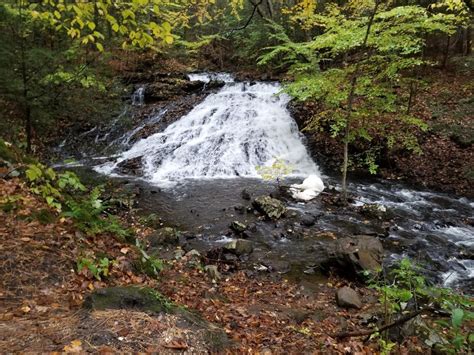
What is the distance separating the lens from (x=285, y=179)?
13.0 m

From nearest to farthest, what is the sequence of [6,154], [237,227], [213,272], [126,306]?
[126,306] → [6,154] → [213,272] → [237,227]

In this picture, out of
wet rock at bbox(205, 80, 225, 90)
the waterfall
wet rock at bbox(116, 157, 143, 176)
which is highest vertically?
wet rock at bbox(205, 80, 225, 90)

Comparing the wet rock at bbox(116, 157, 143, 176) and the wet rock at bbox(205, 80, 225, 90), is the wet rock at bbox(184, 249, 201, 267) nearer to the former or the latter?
the wet rock at bbox(116, 157, 143, 176)

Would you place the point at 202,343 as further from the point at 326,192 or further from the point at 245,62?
the point at 245,62

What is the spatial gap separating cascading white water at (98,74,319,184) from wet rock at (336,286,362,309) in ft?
26.5

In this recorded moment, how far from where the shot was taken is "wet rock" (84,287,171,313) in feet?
10.8

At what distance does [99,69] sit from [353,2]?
1315 cm

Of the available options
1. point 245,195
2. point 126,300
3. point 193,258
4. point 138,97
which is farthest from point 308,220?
point 138,97

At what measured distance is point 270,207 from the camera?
31.8 feet

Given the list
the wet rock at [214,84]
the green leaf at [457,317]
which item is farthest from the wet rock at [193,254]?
the wet rock at [214,84]

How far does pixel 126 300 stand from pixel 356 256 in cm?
467

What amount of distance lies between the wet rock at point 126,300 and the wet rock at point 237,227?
16.7 ft

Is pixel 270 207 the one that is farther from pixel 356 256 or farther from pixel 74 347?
pixel 74 347

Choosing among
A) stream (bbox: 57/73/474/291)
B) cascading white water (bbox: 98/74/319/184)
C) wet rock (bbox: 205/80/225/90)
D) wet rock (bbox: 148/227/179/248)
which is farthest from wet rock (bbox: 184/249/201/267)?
wet rock (bbox: 205/80/225/90)
